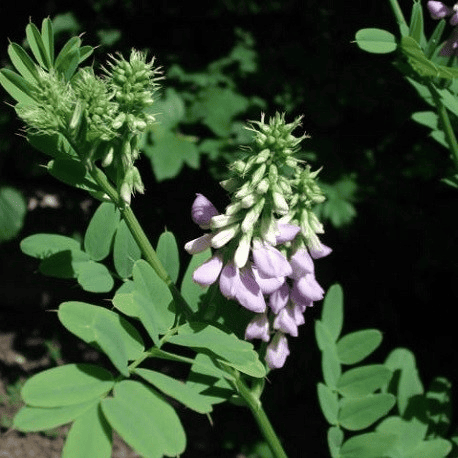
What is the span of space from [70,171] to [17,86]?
0.16 m

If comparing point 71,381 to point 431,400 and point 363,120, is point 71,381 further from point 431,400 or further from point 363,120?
point 363,120

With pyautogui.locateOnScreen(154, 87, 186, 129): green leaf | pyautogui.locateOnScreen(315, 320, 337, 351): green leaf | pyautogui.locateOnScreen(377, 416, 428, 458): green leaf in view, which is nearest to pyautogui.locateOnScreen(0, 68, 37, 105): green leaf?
pyautogui.locateOnScreen(315, 320, 337, 351): green leaf

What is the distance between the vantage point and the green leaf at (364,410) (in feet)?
4.62

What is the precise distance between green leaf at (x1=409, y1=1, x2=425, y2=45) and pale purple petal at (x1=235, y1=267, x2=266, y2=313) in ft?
2.21

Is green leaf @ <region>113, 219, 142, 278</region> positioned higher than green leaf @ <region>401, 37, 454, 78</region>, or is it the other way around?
green leaf @ <region>401, 37, 454, 78</region>

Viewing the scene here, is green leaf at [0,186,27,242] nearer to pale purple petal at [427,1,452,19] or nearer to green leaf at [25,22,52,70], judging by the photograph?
green leaf at [25,22,52,70]

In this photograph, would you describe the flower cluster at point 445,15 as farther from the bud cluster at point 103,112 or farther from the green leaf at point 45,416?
the green leaf at point 45,416

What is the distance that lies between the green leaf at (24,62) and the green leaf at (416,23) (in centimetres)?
75

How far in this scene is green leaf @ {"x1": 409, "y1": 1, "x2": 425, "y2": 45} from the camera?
129 cm

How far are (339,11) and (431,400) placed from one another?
1643 mm

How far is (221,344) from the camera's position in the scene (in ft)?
3.28

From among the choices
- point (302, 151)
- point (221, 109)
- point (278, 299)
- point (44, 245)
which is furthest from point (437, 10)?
point (221, 109)

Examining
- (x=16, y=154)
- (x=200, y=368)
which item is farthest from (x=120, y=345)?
(x=16, y=154)

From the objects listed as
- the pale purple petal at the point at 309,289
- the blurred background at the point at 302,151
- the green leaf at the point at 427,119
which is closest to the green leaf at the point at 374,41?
the green leaf at the point at 427,119
